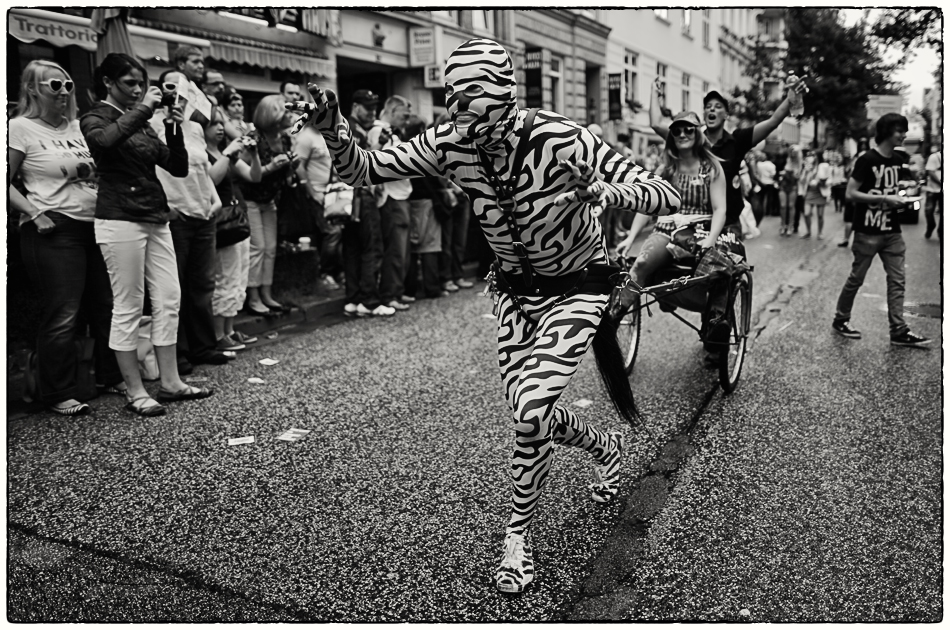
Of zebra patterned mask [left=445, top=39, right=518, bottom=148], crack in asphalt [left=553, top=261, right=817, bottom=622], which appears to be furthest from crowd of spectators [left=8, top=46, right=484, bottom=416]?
crack in asphalt [left=553, top=261, right=817, bottom=622]

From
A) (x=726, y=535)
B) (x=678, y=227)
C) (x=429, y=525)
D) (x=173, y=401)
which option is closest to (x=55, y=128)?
(x=173, y=401)

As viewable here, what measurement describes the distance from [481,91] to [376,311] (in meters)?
6.09

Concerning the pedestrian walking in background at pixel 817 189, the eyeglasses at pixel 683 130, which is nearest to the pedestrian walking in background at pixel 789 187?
the pedestrian walking in background at pixel 817 189

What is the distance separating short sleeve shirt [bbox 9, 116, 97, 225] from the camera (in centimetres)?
507

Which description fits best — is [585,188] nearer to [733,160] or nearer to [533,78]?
[733,160]

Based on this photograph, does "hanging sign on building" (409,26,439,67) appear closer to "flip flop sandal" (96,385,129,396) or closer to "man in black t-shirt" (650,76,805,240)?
"man in black t-shirt" (650,76,805,240)

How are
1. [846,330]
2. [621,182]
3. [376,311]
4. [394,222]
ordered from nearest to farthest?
[621,182] → [846,330] → [376,311] → [394,222]

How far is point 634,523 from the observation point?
3.63 meters

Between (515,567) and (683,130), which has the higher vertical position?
(683,130)

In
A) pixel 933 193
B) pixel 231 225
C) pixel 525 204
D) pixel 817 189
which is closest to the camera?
pixel 525 204

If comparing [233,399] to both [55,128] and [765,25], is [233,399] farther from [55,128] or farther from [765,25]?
[765,25]

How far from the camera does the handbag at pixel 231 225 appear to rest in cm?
695

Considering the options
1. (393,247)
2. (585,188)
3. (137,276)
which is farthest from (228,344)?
(585,188)

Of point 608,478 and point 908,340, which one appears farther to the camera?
point 908,340
